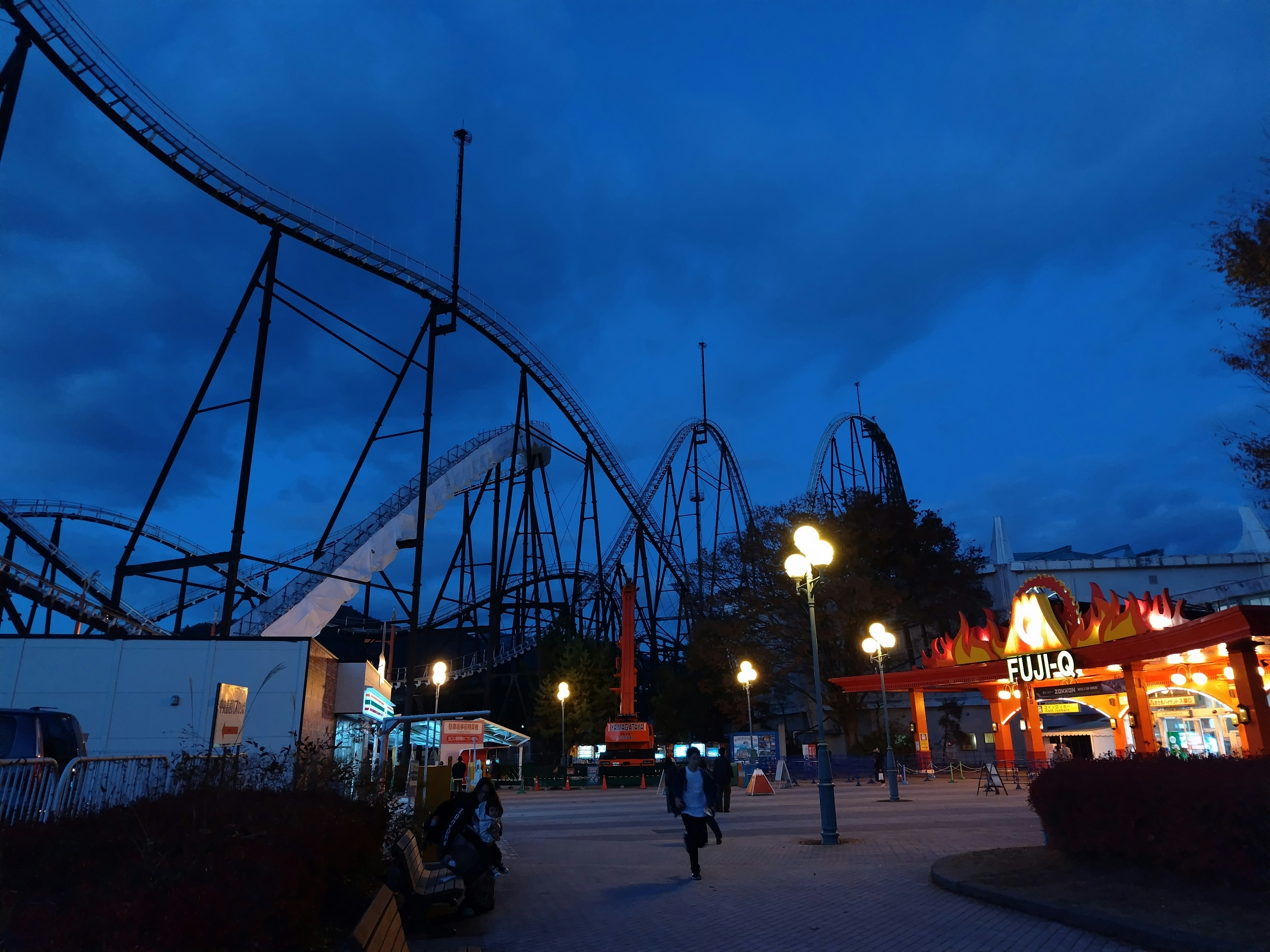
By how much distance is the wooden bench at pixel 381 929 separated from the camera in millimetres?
3861

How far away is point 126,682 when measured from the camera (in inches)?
690

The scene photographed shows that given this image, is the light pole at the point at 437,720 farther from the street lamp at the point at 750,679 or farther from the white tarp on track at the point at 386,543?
the street lamp at the point at 750,679

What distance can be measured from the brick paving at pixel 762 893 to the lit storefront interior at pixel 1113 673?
5.91m

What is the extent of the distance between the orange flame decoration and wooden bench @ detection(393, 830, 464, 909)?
727 inches

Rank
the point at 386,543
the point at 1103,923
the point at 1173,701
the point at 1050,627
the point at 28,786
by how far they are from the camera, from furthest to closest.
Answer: the point at 386,543
the point at 1173,701
the point at 1050,627
the point at 1103,923
the point at 28,786

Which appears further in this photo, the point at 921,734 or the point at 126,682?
the point at 921,734

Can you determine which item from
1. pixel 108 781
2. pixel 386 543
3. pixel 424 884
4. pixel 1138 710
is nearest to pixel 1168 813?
pixel 424 884

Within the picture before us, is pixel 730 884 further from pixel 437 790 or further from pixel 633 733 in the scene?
pixel 633 733

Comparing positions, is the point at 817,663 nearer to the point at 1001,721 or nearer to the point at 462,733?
the point at 462,733

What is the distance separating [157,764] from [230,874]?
14.4ft

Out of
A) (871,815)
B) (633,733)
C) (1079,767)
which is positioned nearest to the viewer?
(1079,767)

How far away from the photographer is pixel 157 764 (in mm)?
7000

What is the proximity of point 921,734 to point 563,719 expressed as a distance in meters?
16.3

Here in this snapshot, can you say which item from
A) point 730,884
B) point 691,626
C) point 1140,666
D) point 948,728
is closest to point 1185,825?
point 730,884
